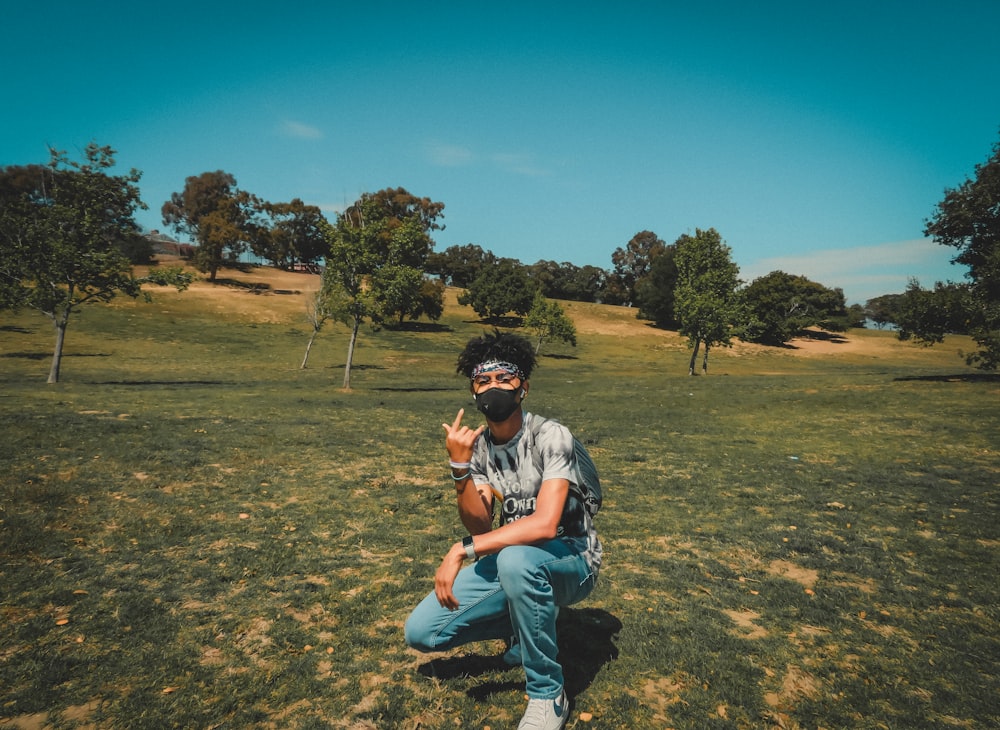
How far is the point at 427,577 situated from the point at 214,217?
82.1 m

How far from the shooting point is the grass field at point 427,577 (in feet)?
11.8

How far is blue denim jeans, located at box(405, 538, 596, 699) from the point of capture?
3199 millimetres

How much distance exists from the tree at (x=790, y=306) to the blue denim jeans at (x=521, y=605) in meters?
71.8

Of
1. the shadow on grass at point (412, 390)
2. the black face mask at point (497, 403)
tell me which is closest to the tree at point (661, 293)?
the shadow on grass at point (412, 390)

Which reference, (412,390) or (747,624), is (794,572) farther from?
(412,390)

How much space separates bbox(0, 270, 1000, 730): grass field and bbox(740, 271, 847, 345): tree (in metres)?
59.3

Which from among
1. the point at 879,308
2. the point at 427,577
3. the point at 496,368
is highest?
the point at 879,308

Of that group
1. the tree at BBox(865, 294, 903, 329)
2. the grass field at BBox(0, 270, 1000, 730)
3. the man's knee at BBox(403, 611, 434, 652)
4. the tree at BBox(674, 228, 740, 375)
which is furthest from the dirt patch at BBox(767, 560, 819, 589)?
the tree at BBox(865, 294, 903, 329)

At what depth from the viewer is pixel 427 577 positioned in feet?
18.4

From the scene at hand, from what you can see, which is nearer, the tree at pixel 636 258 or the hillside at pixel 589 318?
Answer: the hillside at pixel 589 318

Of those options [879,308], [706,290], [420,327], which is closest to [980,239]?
[706,290]

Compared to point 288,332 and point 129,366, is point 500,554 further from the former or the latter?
point 288,332

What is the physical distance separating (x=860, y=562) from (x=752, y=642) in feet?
9.48

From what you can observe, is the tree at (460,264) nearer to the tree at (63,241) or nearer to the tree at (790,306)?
the tree at (790,306)
